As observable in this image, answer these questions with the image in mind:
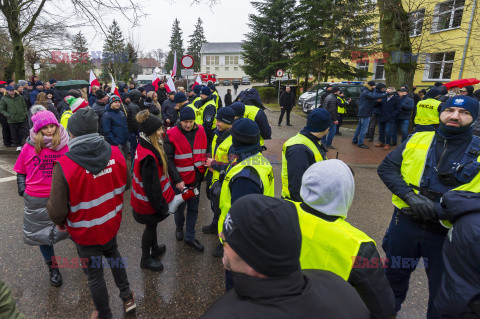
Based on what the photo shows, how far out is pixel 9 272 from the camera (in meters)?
3.34

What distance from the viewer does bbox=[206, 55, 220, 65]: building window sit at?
76.9 metres

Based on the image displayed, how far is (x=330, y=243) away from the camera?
1.53m

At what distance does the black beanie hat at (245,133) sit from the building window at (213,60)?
7935 cm

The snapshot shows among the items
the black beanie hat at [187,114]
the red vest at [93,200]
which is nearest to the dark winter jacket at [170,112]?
the black beanie hat at [187,114]

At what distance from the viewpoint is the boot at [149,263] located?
3.39m

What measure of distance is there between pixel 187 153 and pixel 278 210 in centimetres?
281

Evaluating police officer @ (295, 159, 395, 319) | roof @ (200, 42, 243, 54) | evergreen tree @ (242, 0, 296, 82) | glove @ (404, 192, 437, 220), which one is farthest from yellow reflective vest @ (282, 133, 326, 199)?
roof @ (200, 42, 243, 54)

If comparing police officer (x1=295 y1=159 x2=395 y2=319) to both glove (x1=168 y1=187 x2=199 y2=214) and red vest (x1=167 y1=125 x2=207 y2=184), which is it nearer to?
glove (x1=168 y1=187 x2=199 y2=214)

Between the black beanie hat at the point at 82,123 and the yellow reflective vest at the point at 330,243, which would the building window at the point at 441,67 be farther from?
the black beanie hat at the point at 82,123

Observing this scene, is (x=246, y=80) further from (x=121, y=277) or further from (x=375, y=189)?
(x=121, y=277)

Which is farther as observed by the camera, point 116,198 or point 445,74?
point 445,74

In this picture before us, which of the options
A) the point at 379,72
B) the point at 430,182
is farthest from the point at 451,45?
the point at 430,182

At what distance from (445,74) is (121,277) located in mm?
22689

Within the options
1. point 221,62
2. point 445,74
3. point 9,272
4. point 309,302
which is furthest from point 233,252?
point 221,62
